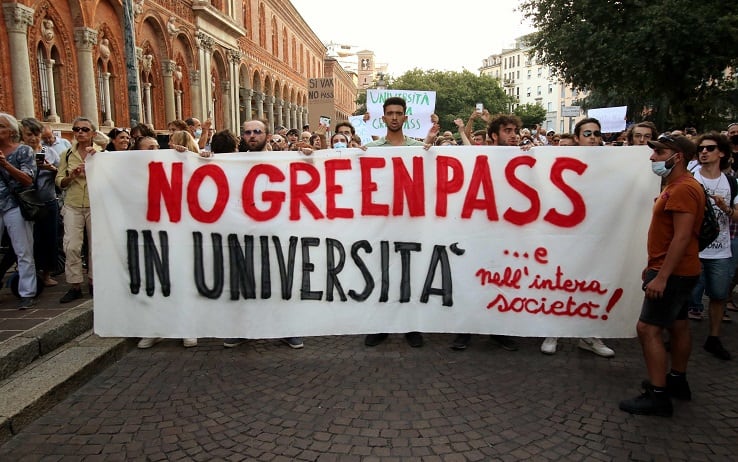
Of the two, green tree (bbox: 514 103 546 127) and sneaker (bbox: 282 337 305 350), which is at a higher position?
green tree (bbox: 514 103 546 127)

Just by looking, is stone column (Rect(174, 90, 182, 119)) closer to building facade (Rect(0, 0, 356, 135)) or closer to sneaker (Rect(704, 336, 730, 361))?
building facade (Rect(0, 0, 356, 135))

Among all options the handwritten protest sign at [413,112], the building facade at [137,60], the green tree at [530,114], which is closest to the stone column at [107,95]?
the building facade at [137,60]

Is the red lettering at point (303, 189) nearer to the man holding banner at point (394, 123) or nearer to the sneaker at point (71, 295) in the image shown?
the man holding banner at point (394, 123)

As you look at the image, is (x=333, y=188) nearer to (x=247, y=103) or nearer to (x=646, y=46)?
(x=646, y=46)

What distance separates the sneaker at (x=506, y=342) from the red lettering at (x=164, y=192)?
278cm

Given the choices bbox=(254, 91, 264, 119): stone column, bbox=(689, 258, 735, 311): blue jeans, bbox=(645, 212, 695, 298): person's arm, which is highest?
bbox=(254, 91, 264, 119): stone column

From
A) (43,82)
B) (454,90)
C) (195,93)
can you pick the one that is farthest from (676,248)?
(454,90)

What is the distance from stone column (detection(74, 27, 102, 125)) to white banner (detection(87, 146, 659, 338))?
41.2 ft

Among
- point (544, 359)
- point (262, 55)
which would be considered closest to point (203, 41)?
point (262, 55)

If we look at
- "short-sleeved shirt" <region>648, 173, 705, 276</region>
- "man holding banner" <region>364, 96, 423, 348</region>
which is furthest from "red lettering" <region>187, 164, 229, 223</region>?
"short-sleeved shirt" <region>648, 173, 705, 276</region>

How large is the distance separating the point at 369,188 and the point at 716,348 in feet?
9.92

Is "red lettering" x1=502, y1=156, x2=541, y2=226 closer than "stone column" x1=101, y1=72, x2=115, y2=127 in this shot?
Yes

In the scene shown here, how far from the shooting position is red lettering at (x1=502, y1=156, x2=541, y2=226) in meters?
4.26

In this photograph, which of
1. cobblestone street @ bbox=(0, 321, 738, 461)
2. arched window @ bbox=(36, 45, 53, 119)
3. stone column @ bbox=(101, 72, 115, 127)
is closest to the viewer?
cobblestone street @ bbox=(0, 321, 738, 461)
